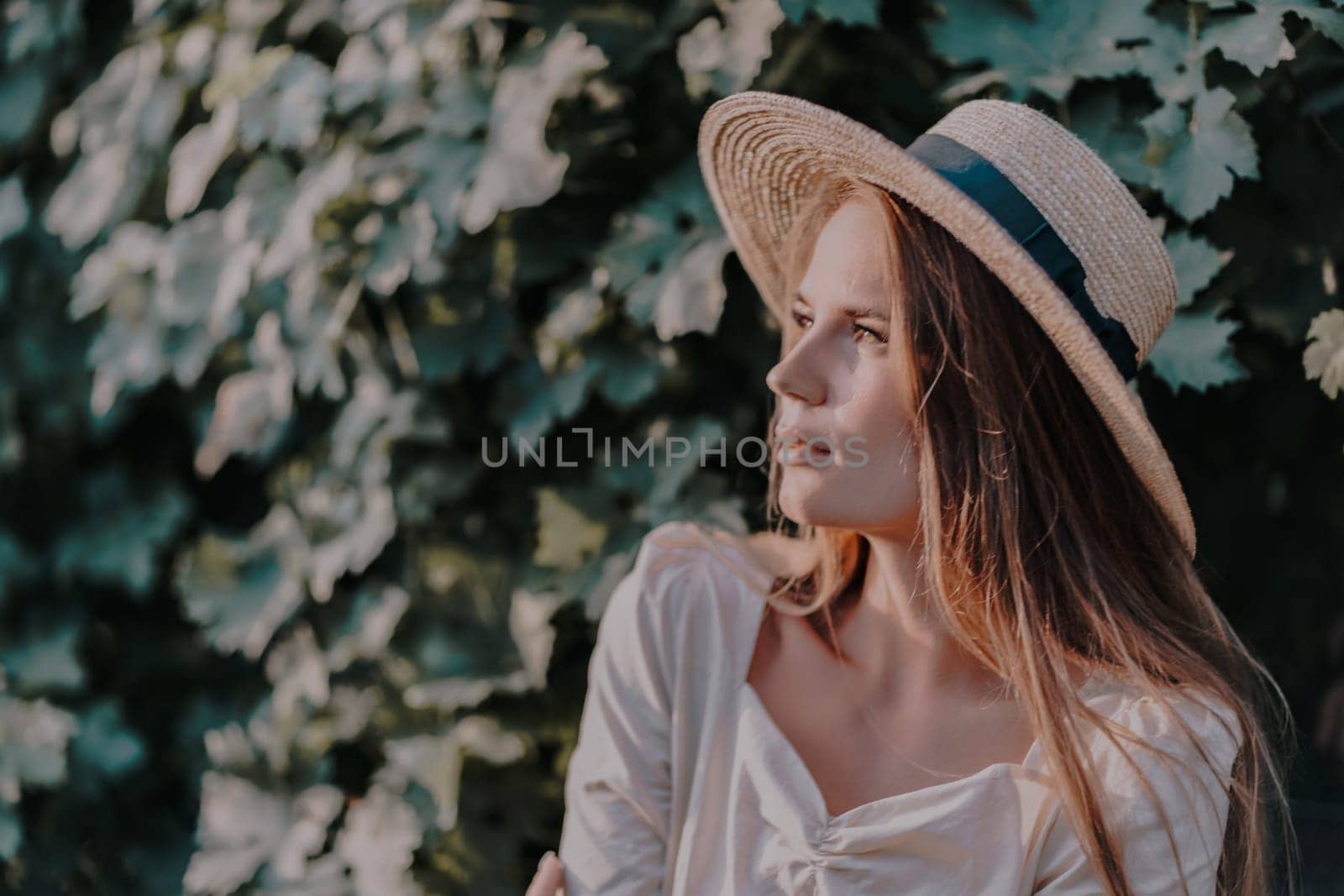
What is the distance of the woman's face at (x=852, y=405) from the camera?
1.18 meters

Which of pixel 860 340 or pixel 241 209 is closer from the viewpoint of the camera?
pixel 860 340

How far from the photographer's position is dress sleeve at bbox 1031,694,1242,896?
113 centimetres

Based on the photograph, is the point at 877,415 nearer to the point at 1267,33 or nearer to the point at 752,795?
the point at 752,795

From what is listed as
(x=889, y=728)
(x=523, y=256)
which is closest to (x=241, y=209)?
(x=523, y=256)

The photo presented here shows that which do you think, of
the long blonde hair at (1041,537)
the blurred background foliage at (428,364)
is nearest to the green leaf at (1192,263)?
the blurred background foliage at (428,364)

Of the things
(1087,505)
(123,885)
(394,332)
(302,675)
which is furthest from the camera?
(123,885)

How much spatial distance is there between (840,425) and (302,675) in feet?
3.41

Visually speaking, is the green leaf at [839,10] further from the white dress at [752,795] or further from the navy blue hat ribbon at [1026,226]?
the white dress at [752,795]

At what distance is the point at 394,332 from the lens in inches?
69.7

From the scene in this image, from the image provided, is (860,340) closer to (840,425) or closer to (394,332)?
(840,425)

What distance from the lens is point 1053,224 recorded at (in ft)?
3.67

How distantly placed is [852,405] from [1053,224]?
0.23 metres

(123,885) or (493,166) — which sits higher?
(493,166)

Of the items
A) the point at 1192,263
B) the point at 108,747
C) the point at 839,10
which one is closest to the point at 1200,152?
the point at 1192,263
